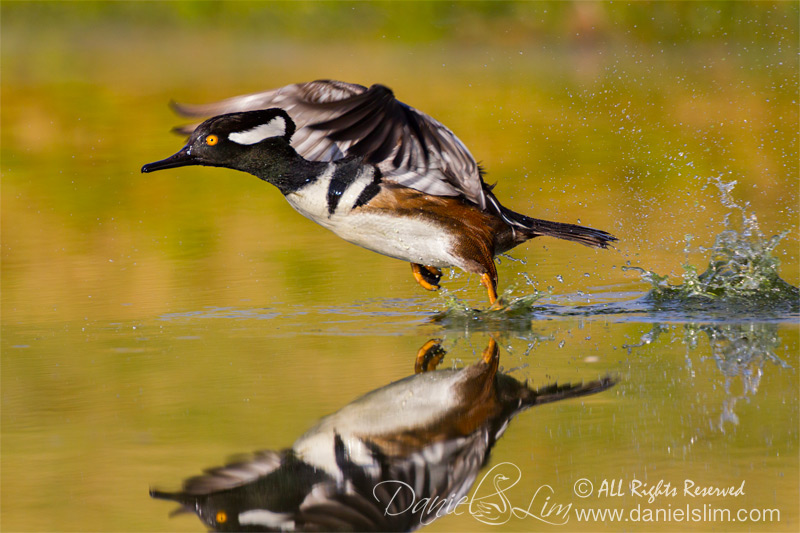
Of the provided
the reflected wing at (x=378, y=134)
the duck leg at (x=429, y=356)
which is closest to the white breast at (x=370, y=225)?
the reflected wing at (x=378, y=134)

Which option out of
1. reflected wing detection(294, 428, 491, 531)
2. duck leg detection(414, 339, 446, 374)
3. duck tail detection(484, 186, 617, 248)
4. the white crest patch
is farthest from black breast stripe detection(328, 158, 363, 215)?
reflected wing detection(294, 428, 491, 531)

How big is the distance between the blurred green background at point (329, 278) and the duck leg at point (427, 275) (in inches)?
4.7

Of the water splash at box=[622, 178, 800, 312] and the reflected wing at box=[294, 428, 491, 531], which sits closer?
the reflected wing at box=[294, 428, 491, 531]

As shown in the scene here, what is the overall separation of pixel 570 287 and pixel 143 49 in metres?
23.8

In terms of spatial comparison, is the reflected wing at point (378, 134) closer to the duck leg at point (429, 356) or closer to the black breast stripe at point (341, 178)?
the black breast stripe at point (341, 178)

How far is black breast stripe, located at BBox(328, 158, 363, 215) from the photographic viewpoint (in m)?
6.89

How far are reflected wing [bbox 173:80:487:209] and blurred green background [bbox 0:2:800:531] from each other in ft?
2.67

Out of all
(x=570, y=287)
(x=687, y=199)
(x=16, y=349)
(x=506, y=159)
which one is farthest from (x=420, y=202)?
(x=506, y=159)

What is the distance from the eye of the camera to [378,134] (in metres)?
6.45

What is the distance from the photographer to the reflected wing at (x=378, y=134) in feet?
20.8

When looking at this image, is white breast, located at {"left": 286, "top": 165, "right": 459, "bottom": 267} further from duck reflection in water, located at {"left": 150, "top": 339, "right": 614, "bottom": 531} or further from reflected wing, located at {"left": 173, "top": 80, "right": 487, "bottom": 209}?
duck reflection in water, located at {"left": 150, "top": 339, "right": 614, "bottom": 531}

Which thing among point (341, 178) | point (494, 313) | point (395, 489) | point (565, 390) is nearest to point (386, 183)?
point (341, 178)

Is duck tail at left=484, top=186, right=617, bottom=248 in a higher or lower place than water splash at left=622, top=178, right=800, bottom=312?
higher

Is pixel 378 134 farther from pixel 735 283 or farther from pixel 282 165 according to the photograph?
pixel 735 283
